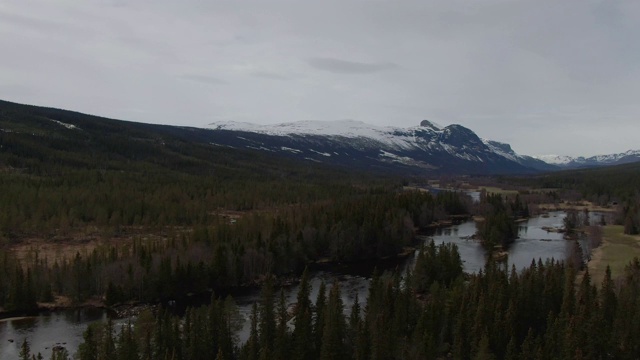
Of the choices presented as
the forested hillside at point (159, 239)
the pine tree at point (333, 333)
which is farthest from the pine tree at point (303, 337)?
the forested hillside at point (159, 239)

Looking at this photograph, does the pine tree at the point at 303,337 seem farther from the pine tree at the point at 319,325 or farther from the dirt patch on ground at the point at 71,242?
the dirt patch on ground at the point at 71,242

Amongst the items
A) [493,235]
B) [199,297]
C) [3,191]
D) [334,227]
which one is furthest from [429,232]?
[3,191]

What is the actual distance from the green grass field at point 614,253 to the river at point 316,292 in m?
9.19

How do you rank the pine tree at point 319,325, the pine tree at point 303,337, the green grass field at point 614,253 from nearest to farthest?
1. the pine tree at point 303,337
2. the pine tree at point 319,325
3. the green grass field at point 614,253

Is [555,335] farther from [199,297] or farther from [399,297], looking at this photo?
[199,297]

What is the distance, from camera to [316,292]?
95.9 m

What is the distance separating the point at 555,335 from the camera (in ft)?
215

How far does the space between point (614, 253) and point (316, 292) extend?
267 ft

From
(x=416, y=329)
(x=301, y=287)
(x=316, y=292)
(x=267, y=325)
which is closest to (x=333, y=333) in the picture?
(x=267, y=325)

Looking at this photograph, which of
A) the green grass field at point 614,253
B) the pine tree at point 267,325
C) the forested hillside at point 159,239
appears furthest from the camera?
the green grass field at point 614,253

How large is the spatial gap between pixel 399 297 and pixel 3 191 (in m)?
151

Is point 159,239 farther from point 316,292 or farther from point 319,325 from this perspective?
point 319,325

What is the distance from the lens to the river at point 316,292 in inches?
2849

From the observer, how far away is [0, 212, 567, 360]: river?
2849 inches
